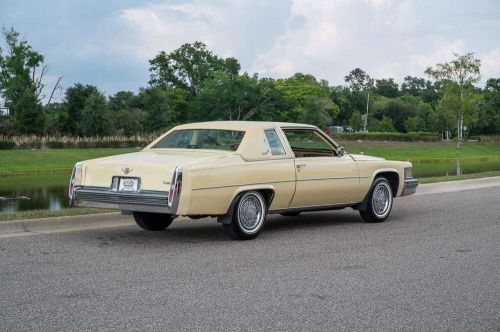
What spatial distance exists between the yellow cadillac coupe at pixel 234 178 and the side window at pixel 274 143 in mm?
16

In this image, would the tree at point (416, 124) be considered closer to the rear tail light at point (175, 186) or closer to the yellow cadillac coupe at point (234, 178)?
the yellow cadillac coupe at point (234, 178)

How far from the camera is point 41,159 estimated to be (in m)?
44.5

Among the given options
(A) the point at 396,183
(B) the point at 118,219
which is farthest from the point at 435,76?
(B) the point at 118,219

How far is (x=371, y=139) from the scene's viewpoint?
7425 cm

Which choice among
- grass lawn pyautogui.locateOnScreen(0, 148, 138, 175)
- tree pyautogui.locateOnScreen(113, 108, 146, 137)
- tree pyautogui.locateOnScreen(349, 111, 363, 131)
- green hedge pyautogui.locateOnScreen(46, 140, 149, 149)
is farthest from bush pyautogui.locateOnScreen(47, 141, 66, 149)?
tree pyautogui.locateOnScreen(349, 111, 363, 131)

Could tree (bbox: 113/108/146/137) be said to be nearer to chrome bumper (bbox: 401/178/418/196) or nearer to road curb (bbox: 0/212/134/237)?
chrome bumper (bbox: 401/178/418/196)

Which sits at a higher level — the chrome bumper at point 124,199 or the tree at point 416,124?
the tree at point 416,124

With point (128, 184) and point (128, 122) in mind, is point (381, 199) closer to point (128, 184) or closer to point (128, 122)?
point (128, 184)

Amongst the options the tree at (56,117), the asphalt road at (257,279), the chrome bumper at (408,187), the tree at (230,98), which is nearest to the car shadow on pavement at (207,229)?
the asphalt road at (257,279)

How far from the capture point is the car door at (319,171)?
1038 centimetres

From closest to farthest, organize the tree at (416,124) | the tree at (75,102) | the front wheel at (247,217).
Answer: the front wheel at (247,217)
the tree at (75,102)
the tree at (416,124)

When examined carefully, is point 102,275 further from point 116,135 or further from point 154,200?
point 116,135

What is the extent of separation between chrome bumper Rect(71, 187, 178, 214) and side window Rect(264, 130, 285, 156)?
2033 millimetres

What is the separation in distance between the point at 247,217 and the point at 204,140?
4.31 ft
